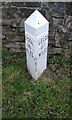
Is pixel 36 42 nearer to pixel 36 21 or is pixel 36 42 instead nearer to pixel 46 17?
pixel 36 21

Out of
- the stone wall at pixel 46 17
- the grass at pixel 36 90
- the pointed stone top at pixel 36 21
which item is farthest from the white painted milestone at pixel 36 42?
the stone wall at pixel 46 17

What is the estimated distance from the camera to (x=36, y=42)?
159 inches

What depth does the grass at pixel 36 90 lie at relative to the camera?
4008mm

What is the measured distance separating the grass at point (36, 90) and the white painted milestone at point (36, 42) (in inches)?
5.2

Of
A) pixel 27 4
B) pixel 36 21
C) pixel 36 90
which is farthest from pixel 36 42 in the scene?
pixel 27 4

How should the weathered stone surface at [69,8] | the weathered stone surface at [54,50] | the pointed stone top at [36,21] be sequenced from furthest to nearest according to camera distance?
the weathered stone surface at [54,50]
the weathered stone surface at [69,8]
the pointed stone top at [36,21]

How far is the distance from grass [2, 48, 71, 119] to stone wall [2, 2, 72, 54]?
0.17m

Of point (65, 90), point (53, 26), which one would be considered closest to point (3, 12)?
point (53, 26)

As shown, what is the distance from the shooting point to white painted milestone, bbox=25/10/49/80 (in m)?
3.97

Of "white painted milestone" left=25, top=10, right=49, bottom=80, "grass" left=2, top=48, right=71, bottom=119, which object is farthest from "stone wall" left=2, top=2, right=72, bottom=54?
"white painted milestone" left=25, top=10, right=49, bottom=80

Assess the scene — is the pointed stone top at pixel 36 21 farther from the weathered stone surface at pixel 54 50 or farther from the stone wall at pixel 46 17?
the weathered stone surface at pixel 54 50

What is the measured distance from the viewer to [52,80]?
436 centimetres

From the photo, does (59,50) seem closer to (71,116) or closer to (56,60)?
(56,60)

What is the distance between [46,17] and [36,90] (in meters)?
1.04
